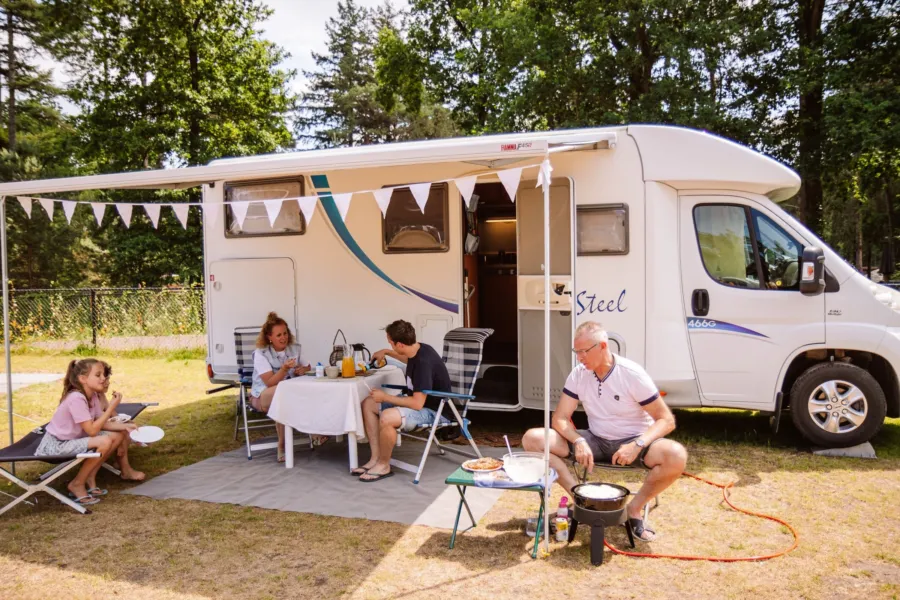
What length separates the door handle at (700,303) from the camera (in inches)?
206

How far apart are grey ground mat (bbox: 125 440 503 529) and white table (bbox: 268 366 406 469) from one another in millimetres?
249

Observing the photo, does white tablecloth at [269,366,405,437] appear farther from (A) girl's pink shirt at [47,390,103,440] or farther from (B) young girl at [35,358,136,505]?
(A) girl's pink shirt at [47,390,103,440]

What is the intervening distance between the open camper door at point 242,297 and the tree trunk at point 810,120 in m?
11.3

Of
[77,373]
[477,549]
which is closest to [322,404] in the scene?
[77,373]

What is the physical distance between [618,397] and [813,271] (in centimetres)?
233

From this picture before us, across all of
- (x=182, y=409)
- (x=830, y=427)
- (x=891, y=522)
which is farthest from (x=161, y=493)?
(x=830, y=427)

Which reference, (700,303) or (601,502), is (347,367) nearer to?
(601,502)

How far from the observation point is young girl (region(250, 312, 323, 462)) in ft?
17.7

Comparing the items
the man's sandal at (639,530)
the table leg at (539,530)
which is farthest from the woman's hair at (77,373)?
the man's sandal at (639,530)

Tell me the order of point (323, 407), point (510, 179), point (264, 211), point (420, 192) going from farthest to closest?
point (264, 211)
point (323, 407)
point (420, 192)
point (510, 179)

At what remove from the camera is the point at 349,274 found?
6133 millimetres

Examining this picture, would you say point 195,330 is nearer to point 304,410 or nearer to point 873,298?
point 304,410

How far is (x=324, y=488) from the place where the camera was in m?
4.66

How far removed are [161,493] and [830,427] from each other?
16.3 feet
